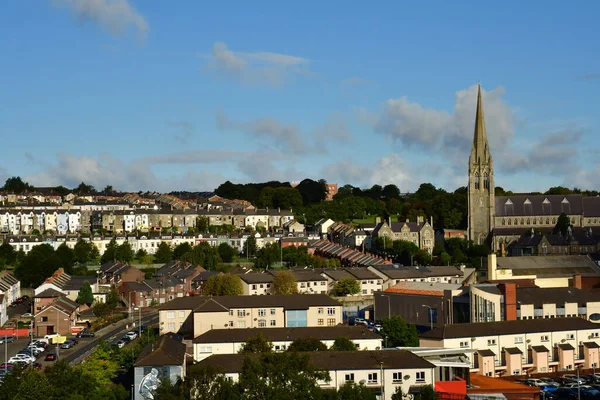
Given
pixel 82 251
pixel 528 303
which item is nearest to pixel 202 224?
pixel 82 251

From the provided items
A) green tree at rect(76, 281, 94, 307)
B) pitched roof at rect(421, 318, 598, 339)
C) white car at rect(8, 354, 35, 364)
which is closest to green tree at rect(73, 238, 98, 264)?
green tree at rect(76, 281, 94, 307)

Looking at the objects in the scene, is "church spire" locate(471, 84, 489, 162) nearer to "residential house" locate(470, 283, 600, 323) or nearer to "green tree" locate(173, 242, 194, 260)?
"green tree" locate(173, 242, 194, 260)

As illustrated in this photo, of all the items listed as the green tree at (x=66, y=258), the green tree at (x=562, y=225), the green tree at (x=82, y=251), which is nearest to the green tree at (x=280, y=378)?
the green tree at (x=66, y=258)

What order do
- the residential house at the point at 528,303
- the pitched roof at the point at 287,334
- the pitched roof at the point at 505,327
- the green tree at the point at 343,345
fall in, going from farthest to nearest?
1. the residential house at the point at 528,303
2. the pitched roof at the point at 505,327
3. the pitched roof at the point at 287,334
4. the green tree at the point at 343,345

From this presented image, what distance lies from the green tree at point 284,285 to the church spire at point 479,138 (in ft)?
108

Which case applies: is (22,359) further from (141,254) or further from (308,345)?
(141,254)

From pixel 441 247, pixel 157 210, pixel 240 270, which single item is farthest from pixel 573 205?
pixel 157 210

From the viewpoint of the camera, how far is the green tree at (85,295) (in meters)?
53.1

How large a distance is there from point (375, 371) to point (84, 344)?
54.3 feet

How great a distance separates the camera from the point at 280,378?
24.2 m

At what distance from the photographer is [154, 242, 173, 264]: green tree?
70750 millimetres

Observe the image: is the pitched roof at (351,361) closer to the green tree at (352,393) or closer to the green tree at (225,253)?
the green tree at (352,393)

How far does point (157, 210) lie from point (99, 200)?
17.7 metres

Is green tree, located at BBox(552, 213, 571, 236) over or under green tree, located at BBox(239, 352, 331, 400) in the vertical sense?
over
